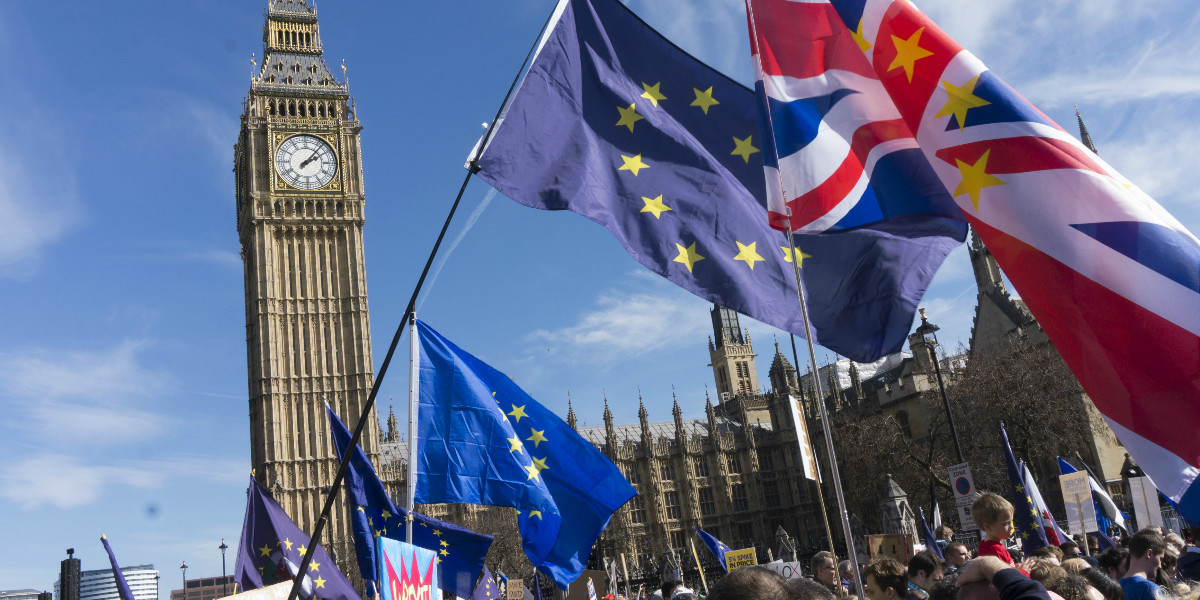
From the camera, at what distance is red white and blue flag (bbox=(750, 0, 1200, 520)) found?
351cm

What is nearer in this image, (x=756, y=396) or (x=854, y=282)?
(x=854, y=282)

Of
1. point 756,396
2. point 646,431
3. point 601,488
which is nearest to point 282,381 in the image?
point 646,431

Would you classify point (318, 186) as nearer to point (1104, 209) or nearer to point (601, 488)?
point (601, 488)

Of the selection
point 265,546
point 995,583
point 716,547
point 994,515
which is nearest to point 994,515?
point 994,515

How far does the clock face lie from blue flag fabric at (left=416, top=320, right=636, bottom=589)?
4339 cm

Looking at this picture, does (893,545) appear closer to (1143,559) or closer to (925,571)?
(925,571)

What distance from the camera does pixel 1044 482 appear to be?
36.2 m

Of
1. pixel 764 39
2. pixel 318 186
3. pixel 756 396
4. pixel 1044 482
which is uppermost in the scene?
pixel 318 186

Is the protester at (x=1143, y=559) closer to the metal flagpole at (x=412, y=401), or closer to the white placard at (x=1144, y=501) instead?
the metal flagpole at (x=412, y=401)

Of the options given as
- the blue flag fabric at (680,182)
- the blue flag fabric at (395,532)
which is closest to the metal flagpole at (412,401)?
the blue flag fabric at (395,532)

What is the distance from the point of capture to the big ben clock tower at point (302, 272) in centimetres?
4547

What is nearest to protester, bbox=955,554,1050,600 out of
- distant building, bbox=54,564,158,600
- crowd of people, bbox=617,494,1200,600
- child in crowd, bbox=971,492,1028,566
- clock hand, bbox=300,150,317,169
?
crowd of people, bbox=617,494,1200,600

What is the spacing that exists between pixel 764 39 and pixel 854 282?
164cm

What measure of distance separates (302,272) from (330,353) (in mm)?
4829
